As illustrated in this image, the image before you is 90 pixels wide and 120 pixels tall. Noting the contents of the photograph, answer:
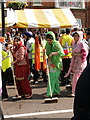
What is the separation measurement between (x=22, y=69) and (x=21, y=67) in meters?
0.06

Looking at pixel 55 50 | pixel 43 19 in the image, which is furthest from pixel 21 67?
pixel 43 19

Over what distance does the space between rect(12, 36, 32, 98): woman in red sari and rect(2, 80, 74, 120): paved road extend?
35 cm

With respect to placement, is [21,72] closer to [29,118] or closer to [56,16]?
[29,118]

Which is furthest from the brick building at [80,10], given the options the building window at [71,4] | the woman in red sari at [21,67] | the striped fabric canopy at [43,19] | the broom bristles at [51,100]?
the broom bristles at [51,100]

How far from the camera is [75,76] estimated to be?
28.3 feet

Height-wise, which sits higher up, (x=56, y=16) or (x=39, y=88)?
(x=56, y=16)

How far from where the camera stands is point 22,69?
8.54 metres

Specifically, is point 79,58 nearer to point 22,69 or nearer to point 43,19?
point 22,69

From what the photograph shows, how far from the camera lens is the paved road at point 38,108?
663 centimetres

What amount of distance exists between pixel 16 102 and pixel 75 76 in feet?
5.87

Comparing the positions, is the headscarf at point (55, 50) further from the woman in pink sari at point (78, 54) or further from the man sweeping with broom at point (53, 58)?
the woman in pink sari at point (78, 54)

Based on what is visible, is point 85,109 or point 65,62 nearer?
point 85,109

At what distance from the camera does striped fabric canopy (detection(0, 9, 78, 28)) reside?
13531mm

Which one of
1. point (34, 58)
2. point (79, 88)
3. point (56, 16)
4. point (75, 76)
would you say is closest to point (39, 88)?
point (34, 58)
